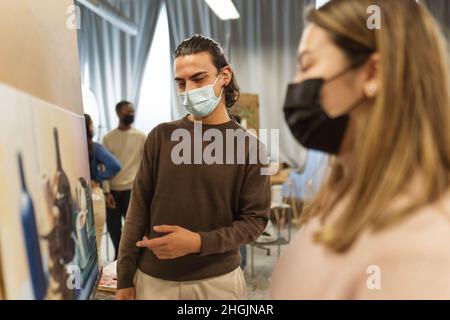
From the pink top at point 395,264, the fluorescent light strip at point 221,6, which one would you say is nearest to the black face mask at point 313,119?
the pink top at point 395,264

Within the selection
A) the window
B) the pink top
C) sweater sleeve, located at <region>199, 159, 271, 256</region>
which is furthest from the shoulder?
the window

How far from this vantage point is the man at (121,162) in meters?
2.22

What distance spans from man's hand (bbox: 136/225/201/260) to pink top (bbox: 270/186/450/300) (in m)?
0.33

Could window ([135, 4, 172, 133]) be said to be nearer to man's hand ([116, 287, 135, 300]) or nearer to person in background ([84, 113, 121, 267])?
person in background ([84, 113, 121, 267])

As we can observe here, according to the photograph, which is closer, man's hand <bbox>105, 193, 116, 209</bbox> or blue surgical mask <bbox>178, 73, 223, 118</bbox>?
blue surgical mask <bbox>178, 73, 223, 118</bbox>

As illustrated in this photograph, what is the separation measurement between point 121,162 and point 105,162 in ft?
0.95

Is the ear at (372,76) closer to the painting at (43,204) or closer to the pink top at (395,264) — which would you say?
the pink top at (395,264)

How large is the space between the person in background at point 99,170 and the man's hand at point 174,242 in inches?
39.2

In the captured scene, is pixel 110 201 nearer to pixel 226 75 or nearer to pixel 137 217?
pixel 137 217

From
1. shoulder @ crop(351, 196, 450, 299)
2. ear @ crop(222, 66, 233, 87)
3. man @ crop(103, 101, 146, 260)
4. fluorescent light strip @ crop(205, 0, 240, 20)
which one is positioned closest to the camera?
shoulder @ crop(351, 196, 450, 299)

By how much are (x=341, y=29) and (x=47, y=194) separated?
1.96ft

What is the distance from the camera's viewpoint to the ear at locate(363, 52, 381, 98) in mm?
570
